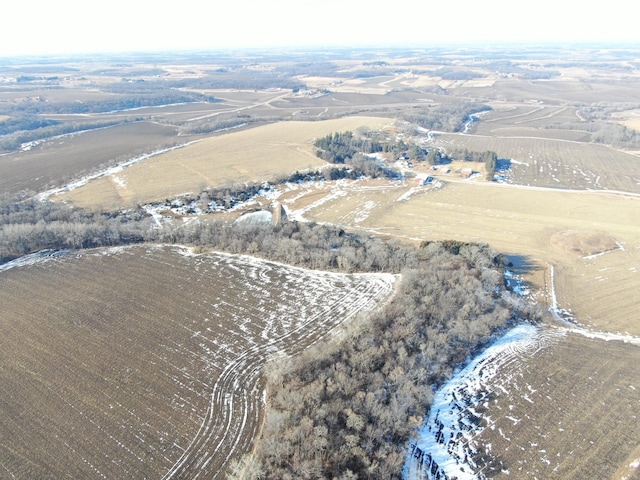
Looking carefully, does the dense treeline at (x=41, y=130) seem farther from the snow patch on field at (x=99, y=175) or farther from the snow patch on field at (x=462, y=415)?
the snow patch on field at (x=462, y=415)

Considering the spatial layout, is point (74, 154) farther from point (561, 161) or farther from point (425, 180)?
point (561, 161)

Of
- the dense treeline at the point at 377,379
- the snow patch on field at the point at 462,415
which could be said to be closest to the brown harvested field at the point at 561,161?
the dense treeline at the point at 377,379

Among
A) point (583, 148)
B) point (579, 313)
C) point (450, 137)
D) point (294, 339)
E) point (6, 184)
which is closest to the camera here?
point (294, 339)

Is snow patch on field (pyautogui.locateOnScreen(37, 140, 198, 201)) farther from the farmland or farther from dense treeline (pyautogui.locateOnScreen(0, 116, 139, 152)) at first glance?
dense treeline (pyautogui.locateOnScreen(0, 116, 139, 152))

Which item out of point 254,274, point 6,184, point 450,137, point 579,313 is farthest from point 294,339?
point 450,137

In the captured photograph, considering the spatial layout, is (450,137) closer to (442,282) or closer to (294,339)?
(442,282)

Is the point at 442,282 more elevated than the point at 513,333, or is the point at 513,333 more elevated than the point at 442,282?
the point at 442,282

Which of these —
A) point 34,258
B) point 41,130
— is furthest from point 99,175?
point 41,130
